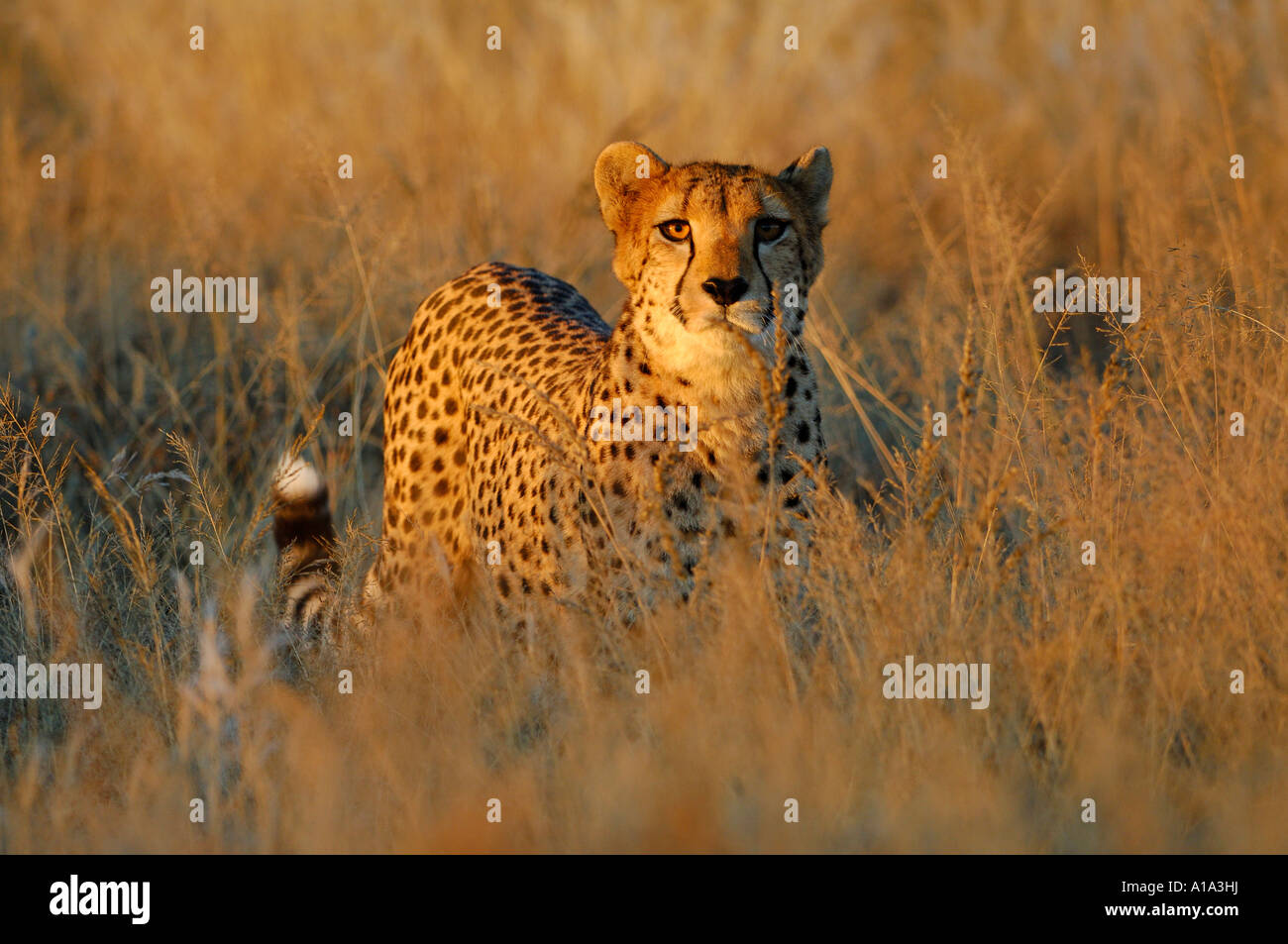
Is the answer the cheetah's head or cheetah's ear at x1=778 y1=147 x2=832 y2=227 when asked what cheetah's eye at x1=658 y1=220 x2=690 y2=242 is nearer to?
the cheetah's head

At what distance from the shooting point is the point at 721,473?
3.00 meters

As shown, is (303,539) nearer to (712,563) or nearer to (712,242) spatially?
(712,563)

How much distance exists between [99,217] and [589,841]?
15.2ft

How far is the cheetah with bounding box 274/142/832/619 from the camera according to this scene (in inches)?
114

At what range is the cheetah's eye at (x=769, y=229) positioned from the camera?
3012 millimetres

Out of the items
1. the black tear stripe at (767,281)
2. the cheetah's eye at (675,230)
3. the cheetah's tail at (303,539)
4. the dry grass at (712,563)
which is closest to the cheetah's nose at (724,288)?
the black tear stripe at (767,281)

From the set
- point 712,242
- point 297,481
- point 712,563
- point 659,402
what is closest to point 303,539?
point 297,481

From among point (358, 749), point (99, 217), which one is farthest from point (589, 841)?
point (99, 217)

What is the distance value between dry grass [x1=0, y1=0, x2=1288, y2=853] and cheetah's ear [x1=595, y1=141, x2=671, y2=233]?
0.77m

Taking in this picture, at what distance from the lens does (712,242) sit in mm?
2912

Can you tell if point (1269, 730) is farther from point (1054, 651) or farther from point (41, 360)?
point (41, 360)

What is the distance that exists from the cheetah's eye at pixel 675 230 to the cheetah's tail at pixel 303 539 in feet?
3.41

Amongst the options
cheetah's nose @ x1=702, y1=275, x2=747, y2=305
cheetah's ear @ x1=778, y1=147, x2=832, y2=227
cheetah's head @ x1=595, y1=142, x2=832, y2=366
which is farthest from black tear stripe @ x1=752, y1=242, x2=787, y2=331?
cheetah's ear @ x1=778, y1=147, x2=832, y2=227

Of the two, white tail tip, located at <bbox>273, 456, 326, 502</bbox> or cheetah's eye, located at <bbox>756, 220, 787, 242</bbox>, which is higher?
cheetah's eye, located at <bbox>756, 220, 787, 242</bbox>
